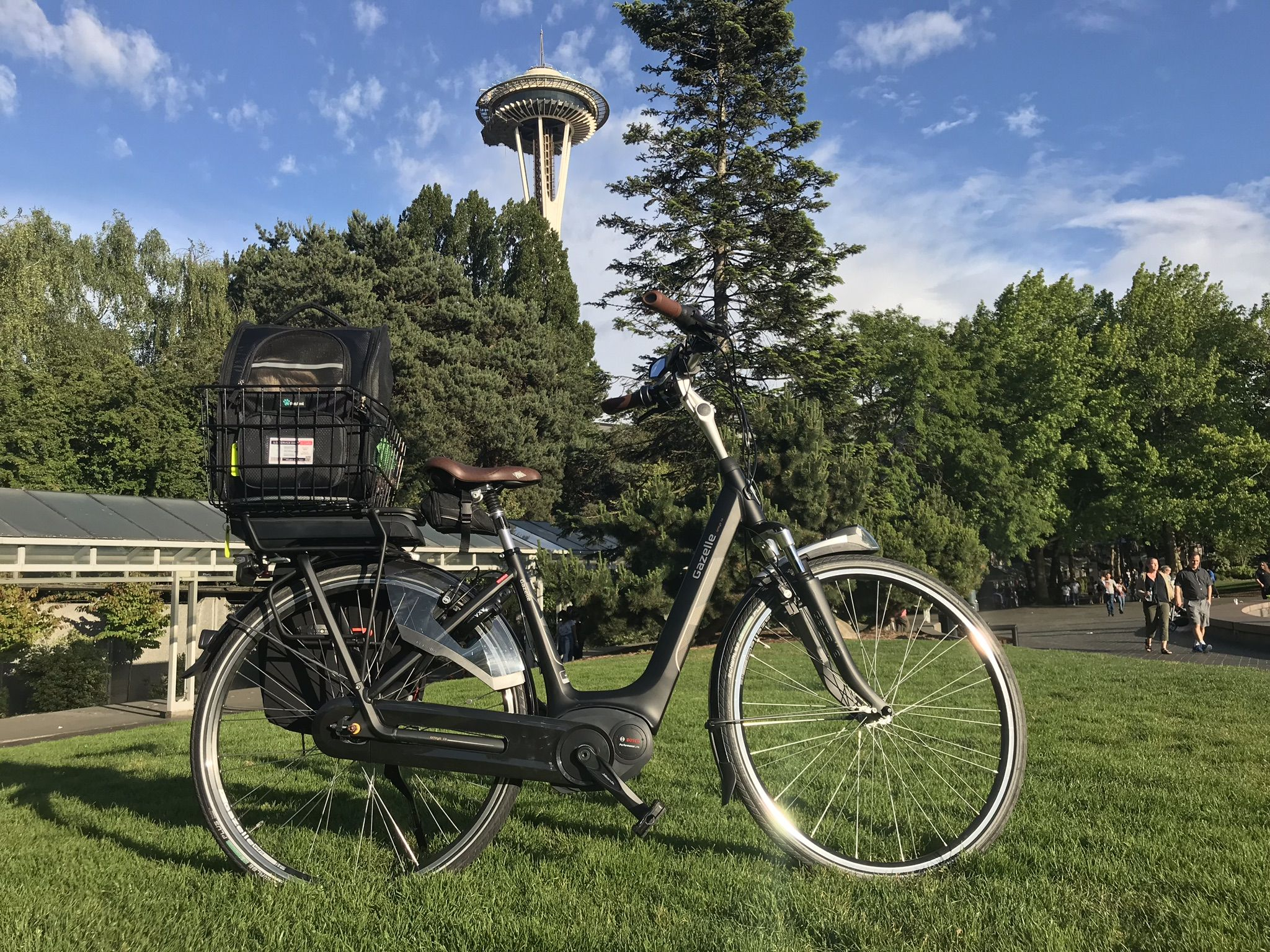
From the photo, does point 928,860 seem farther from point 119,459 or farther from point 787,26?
point 119,459

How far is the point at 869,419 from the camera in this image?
23656 millimetres

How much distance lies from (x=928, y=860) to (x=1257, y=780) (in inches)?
85.2

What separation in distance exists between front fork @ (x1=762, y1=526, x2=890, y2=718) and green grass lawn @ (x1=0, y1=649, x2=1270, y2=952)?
540mm

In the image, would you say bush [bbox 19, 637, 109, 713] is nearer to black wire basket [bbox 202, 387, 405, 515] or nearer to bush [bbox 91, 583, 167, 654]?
bush [bbox 91, 583, 167, 654]

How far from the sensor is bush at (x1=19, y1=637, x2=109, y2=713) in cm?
1550

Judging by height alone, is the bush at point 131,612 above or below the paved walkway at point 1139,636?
above

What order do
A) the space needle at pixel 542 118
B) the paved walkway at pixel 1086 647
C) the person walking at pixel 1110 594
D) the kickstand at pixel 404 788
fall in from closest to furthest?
1. the kickstand at pixel 404 788
2. the paved walkway at pixel 1086 647
3. the person walking at pixel 1110 594
4. the space needle at pixel 542 118

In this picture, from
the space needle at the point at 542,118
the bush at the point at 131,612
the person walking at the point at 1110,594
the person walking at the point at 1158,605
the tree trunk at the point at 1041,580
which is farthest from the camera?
the space needle at the point at 542,118

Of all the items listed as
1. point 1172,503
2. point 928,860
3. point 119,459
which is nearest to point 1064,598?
point 1172,503

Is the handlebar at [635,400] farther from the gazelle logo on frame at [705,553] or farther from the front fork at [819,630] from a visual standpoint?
the front fork at [819,630]

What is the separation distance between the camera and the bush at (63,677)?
15.5 m

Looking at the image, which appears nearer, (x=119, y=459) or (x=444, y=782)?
(x=444, y=782)

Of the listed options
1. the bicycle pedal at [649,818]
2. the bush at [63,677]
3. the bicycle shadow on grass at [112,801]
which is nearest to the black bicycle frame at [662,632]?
the bicycle pedal at [649,818]

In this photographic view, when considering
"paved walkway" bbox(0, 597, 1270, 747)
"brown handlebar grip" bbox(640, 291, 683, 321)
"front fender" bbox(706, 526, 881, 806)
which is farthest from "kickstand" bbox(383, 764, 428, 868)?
"paved walkway" bbox(0, 597, 1270, 747)
